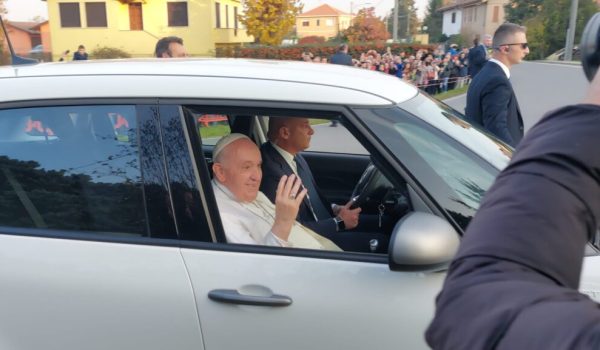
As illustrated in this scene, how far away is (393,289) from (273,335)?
42 cm

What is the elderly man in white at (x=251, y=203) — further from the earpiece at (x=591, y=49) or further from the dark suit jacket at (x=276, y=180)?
the earpiece at (x=591, y=49)

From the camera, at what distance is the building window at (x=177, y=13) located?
3781 centimetres

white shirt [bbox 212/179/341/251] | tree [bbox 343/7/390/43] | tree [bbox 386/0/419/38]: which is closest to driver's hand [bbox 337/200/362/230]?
white shirt [bbox 212/179/341/251]

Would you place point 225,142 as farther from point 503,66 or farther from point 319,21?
point 319,21

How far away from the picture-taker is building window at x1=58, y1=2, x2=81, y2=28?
3766cm

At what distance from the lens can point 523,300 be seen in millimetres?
709

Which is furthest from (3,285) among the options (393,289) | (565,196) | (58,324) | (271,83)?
(565,196)

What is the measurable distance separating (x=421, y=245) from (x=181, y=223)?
83 centimetres

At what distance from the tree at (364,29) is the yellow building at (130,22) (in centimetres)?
1393

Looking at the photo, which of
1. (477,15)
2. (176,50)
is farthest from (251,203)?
(477,15)

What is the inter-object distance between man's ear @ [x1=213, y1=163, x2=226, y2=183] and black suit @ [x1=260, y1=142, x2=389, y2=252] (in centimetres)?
28

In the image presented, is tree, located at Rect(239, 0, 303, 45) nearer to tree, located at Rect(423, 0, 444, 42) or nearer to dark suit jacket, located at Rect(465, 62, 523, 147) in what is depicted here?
dark suit jacket, located at Rect(465, 62, 523, 147)

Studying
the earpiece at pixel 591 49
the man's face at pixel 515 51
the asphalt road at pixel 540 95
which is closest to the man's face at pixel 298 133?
the earpiece at pixel 591 49

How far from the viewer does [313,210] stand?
3.05m
